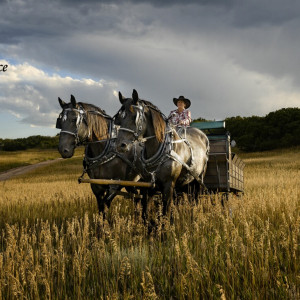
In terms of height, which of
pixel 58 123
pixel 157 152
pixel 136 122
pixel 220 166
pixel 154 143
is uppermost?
pixel 58 123

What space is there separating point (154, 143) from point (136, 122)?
60 cm

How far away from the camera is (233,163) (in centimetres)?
836

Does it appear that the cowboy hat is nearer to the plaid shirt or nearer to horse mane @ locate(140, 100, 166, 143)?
the plaid shirt

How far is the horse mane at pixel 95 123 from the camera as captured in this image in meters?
6.78

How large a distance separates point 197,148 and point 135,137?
1811 millimetres

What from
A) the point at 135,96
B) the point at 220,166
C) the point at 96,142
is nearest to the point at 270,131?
the point at 220,166

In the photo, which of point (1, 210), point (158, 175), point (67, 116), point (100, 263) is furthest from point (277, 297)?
point (1, 210)

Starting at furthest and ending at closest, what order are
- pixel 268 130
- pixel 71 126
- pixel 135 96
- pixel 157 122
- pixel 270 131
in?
pixel 268 130, pixel 270 131, pixel 71 126, pixel 157 122, pixel 135 96

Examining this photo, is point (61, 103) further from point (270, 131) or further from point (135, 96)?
point (270, 131)

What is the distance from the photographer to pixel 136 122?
5.70 meters

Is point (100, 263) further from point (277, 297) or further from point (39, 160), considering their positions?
point (39, 160)

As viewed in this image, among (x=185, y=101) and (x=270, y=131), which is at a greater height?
(x=270, y=131)

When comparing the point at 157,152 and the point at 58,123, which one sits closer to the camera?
the point at 157,152

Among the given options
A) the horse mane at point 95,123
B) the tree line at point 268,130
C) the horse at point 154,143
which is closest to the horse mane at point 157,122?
the horse at point 154,143
